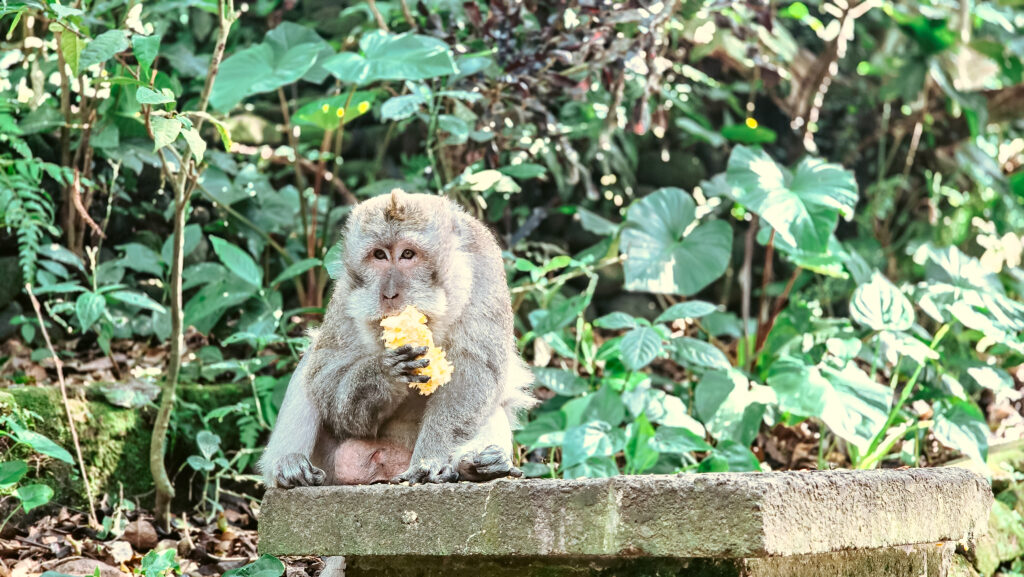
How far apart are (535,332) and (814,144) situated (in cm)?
435

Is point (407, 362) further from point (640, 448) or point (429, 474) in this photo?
point (640, 448)

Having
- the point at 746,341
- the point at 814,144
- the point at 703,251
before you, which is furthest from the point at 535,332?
the point at 814,144

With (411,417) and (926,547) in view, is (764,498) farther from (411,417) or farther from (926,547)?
(411,417)

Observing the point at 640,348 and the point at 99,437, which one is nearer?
the point at 99,437

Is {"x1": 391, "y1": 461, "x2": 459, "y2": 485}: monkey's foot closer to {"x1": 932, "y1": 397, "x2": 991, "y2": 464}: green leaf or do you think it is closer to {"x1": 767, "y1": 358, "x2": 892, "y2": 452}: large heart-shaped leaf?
{"x1": 767, "y1": 358, "x2": 892, "y2": 452}: large heart-shaped leaf

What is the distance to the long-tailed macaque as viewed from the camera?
338 centimetres

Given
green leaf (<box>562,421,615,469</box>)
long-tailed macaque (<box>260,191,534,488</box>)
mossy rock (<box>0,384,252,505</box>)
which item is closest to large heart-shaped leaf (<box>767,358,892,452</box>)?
green leaf (<box>562,421,615,469</box>)

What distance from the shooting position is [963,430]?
16.8ft

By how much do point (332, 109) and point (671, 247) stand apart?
6.59 ft

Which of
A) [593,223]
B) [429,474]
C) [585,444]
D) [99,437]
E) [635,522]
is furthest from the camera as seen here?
[593,223]

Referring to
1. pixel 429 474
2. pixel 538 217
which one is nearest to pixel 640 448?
pixel 429 474

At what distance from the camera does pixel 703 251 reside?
19.1 feet

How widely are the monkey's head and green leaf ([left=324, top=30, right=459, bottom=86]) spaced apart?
1562 mm

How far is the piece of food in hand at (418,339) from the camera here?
3295 mm
